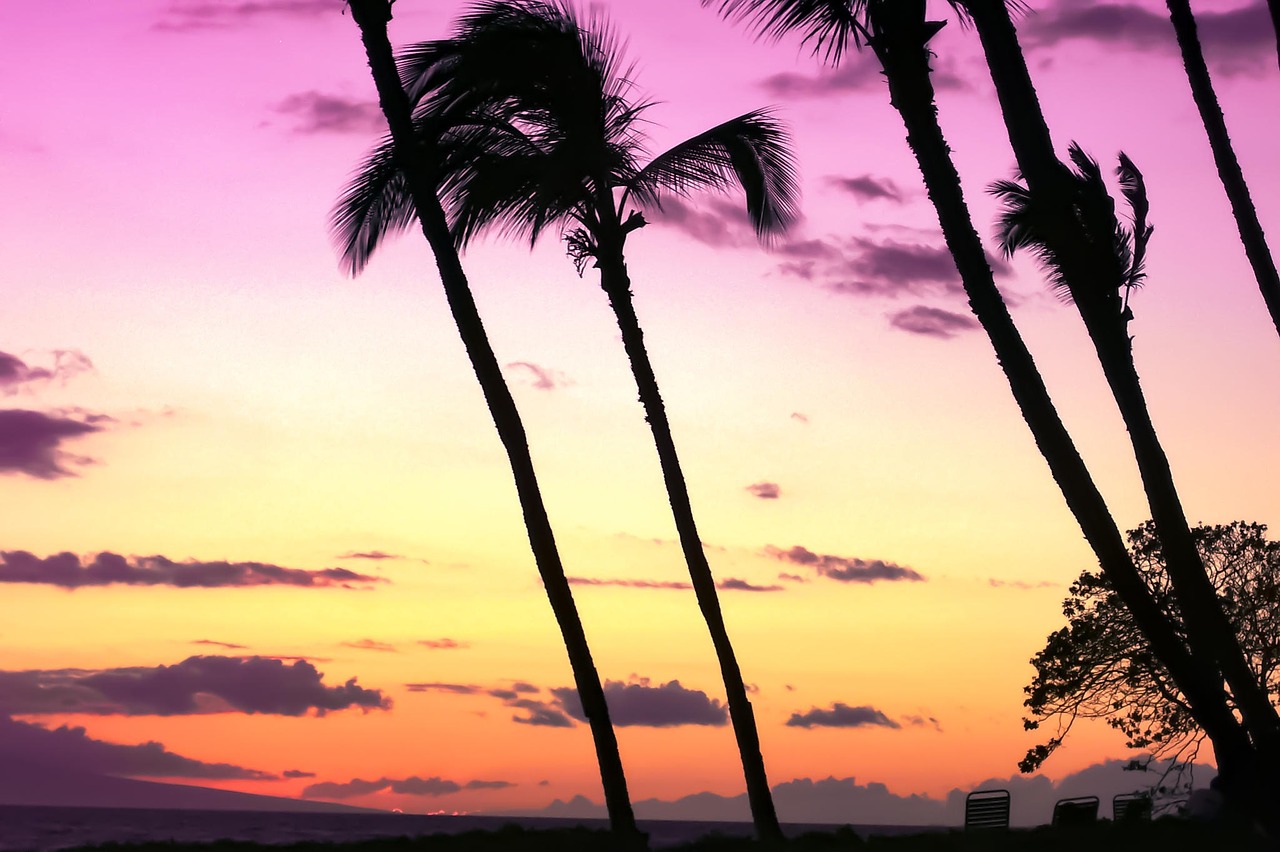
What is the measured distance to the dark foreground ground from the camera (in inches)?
499

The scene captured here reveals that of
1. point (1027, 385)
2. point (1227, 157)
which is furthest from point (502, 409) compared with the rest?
point (1227, 157)

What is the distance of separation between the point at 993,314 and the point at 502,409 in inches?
252

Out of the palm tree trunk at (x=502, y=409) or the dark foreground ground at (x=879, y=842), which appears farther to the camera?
the palm tree trunk at (x=502, y=409)

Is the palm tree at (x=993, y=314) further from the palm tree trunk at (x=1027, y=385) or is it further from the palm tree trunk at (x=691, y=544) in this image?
the palm tree trunk at (x=691, y=544)

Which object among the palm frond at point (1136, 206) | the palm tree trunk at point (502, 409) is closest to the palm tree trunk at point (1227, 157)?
the palm frond at point (1136, 206)

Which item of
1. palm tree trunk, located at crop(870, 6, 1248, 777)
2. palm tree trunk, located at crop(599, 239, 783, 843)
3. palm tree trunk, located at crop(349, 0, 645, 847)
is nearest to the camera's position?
palm tree trunk, located at crop(870, 6, 1248, 777)

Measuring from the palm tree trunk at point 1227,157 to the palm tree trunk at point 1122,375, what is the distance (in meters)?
5.34

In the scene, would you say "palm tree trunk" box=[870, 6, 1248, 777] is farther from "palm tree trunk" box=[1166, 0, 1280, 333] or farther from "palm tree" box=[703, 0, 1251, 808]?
"palm tree trunk" box=[1166, 0, 1280, 333]

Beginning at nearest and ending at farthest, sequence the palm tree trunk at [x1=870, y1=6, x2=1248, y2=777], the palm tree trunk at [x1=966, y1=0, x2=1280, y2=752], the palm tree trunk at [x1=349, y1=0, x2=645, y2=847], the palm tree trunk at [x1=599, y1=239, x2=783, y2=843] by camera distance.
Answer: the palm tree trunk at [x1=870, y1=6, x2=1248, y2=777] < the palm tree trunk at [x1=966, y1=0, x2=1280, y2=752] < the palm tree trunk at [x1=349, y1=0, x2=645, y2=847] < the palm tree trunk at [x1=599, y1=239, x2=783, y2=843]

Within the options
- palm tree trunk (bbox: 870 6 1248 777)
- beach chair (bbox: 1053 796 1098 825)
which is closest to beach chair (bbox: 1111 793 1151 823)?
beach chair (bbox: 1053 796 1098 825)

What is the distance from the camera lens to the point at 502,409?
16.6m

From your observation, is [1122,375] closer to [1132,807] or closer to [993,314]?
[993,314]

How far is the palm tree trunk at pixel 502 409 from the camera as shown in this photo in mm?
15773

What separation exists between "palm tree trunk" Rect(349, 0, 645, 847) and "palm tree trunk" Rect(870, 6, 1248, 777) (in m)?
5.97
